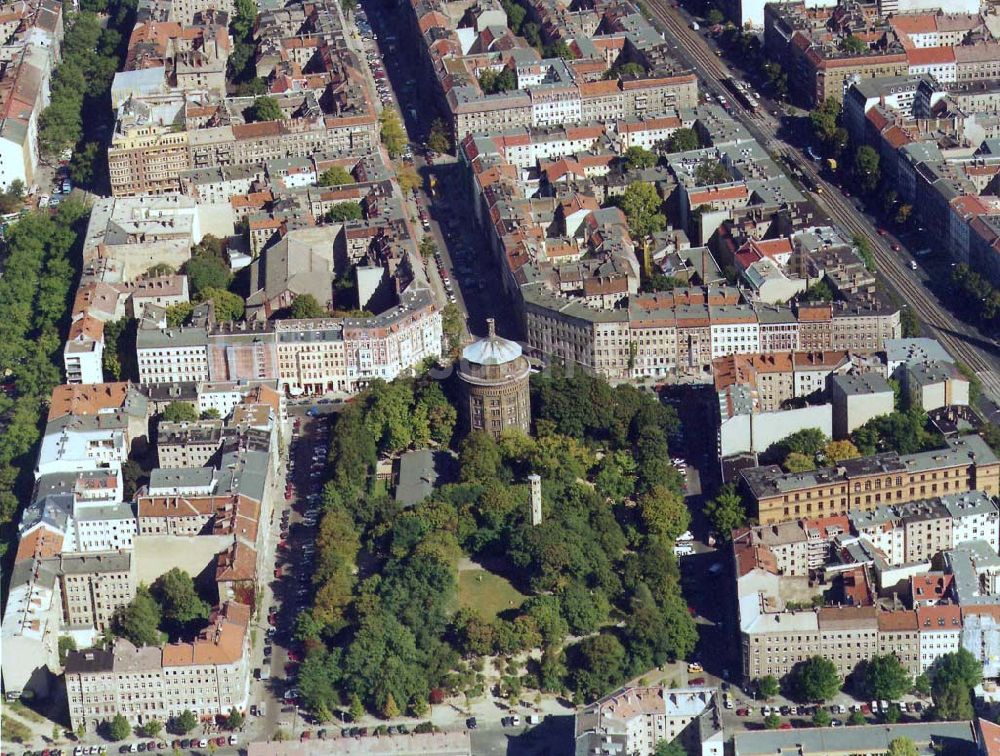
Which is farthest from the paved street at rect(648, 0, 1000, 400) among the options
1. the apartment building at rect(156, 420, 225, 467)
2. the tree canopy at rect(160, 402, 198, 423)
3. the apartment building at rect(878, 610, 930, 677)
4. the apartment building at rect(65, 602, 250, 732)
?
the apartment building at rect(65, 602, 250, 732)

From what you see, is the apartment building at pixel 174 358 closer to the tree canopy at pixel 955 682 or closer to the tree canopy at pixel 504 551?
the tree canopy at pixel 504 551

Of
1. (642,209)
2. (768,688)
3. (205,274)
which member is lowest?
(768,688)

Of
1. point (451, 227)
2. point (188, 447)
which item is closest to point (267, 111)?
point (451, 227)

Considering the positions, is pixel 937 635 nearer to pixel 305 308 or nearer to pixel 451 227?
pixel 305 308

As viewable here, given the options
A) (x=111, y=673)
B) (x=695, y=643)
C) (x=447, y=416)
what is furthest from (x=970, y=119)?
(x=111, y=673)

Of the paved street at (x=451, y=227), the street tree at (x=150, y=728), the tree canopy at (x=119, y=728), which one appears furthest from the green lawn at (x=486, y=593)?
the paved street at (x=451, y=227)
